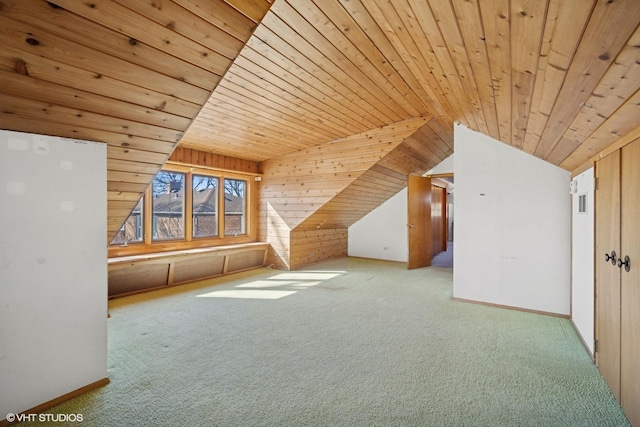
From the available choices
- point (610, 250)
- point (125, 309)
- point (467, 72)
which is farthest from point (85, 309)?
point (610, 250)

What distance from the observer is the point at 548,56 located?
1.22m

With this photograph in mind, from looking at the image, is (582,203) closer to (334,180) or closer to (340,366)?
(340,366)

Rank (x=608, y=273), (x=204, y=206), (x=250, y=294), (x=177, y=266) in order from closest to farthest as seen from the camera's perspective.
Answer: (x=608, y=273), (x=250, y=294), (x=177, y=266), (x=204, y=206)

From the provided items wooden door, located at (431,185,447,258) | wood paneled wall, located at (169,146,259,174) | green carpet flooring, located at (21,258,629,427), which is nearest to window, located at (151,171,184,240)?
wood paneled wall, located at (169,146,259,174)

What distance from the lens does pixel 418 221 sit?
6.00 meters

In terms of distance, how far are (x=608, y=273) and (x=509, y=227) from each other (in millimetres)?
→ 1622

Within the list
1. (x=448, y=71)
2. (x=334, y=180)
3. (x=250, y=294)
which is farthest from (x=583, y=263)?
(x=250, y=294)

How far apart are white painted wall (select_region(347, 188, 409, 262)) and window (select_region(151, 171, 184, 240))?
4.06 m

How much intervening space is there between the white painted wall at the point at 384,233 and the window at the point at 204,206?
135 inches

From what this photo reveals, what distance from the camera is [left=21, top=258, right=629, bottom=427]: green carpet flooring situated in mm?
1748

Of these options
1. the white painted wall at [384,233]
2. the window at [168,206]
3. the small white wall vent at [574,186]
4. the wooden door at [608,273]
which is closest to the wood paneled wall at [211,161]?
the window at [168,206]

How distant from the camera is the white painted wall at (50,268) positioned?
169cm

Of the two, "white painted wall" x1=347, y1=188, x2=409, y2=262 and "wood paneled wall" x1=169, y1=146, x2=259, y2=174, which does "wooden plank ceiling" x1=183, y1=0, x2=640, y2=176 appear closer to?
"wood paneled wall" x1=169, y1=146, x2=259, y2=174

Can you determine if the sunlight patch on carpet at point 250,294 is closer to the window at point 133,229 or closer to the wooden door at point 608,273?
the window at point 133,229
